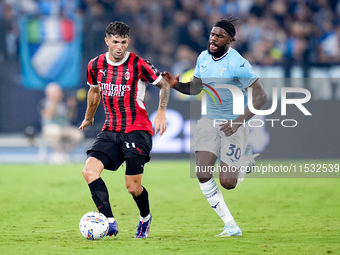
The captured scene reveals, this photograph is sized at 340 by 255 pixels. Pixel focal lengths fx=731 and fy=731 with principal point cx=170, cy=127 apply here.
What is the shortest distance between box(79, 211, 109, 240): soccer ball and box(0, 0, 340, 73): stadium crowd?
1135cm

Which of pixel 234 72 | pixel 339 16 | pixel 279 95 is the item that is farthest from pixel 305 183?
pixel 339 16

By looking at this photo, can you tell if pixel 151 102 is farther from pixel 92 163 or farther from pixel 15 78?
pixel 92 163

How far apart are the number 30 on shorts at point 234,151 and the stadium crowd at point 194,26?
1051 cm

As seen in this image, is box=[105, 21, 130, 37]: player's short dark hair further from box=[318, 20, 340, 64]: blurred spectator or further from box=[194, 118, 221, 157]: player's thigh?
box=[318, 20, 340, 64]: blurred spectator

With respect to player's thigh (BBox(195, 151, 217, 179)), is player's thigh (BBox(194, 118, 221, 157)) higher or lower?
higher

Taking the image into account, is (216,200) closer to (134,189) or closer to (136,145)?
(134,189)

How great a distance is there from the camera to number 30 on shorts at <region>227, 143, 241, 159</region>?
7.82 meters

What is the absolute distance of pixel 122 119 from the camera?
757 cm

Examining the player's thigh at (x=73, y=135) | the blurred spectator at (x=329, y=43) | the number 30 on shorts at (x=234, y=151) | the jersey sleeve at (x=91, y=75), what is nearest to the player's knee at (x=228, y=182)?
the number 30 on shorts at (x=234, y=151)

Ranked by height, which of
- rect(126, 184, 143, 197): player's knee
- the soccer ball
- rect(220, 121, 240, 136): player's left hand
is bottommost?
the soccer ball

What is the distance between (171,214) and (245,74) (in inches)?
112

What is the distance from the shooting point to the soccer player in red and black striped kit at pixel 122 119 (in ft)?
24.1

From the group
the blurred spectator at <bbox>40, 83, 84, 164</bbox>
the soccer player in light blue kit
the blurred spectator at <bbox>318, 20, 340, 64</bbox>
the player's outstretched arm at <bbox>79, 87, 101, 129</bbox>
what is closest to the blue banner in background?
the blurred spectator at <bbox>40, 83, 84, 164</bbox>

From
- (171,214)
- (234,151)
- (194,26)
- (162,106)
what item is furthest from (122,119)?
(194,26)
